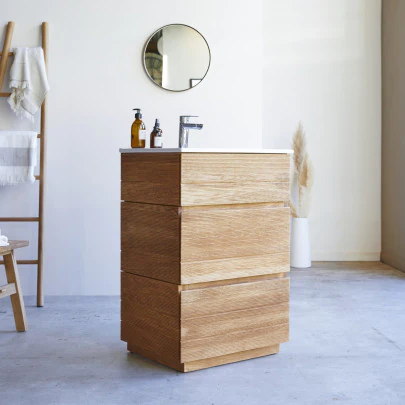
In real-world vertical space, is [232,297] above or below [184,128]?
below

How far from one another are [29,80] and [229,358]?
219cm

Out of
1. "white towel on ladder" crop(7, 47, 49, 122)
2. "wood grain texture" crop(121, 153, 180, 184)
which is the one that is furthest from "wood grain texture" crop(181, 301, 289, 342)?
"white towel on ladder" crop(7, 47, 49, 122)

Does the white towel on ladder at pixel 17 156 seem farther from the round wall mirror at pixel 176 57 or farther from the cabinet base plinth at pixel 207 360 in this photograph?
the cabinet base plinth at pixel 207 360

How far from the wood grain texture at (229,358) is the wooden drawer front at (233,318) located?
4cm

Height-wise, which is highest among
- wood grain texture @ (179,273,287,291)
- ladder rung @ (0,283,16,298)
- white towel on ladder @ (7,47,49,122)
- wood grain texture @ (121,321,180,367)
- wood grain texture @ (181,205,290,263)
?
white towel on ladder @ (7,47,49,122)

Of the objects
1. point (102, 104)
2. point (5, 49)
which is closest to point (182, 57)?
point (102, 104)

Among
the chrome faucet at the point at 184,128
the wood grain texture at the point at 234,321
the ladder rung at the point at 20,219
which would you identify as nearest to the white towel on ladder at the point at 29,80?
the ladder rung at the point at 20,219

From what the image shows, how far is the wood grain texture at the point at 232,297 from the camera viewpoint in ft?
8.79

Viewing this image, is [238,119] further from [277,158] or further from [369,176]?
[369,176]

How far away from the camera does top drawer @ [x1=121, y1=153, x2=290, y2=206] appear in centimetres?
266

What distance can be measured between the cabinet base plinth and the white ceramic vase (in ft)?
8.28

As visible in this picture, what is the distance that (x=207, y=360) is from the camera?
2.77 meters

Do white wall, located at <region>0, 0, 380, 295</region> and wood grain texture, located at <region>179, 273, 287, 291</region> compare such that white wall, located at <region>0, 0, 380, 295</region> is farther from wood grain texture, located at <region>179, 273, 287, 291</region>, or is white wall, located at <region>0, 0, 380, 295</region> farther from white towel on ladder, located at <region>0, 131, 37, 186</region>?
wood grain texture, located at <region>179, 273, 287, 291</region>

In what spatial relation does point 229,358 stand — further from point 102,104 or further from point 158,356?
point 102,104
